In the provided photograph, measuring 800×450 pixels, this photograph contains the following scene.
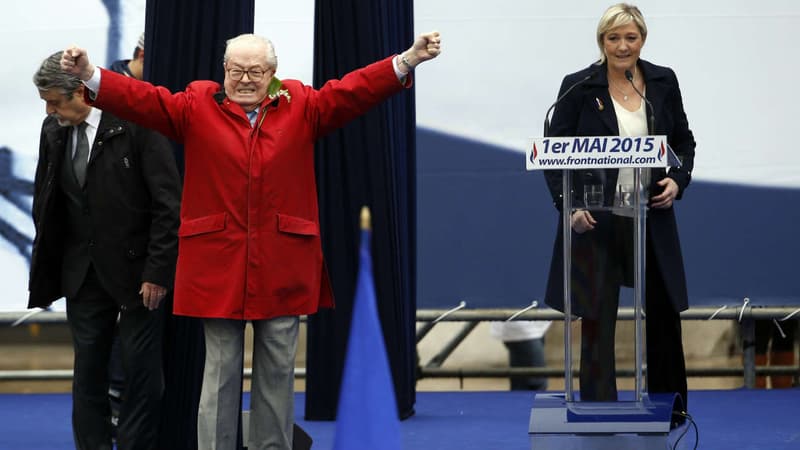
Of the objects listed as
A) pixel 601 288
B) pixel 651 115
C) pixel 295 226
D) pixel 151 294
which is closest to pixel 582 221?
pixel 601 288

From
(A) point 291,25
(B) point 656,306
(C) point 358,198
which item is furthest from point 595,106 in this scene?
(A) point 291,25

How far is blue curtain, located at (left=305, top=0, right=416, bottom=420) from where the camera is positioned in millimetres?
6008

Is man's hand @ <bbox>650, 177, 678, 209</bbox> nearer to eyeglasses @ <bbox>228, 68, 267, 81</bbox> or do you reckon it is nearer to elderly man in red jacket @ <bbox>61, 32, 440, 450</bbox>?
elderly man in red jacket @ <bbox>61, 32, 440, 450</bbox>

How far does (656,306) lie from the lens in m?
5.04

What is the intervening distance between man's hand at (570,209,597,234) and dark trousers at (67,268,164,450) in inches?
59.5

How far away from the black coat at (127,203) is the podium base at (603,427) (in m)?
1.40

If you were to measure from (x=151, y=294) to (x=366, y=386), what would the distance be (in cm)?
207

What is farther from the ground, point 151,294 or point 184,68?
point 184,68

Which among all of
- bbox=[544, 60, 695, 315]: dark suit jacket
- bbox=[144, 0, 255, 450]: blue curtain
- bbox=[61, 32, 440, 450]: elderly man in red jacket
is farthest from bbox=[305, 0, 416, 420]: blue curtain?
bbox=[61, 32, 440, 450]: elderly man in red jacket

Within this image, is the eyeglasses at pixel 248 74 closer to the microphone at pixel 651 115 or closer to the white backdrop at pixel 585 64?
the microphone at pixel 651 115

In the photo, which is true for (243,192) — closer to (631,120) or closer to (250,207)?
(250,207)

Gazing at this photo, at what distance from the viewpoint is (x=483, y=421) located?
6148 millimetres

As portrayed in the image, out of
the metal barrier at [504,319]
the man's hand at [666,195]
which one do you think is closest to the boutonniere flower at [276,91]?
the man's hand at [666,195]

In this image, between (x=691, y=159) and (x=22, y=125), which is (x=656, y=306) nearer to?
(x=691, y=159)
